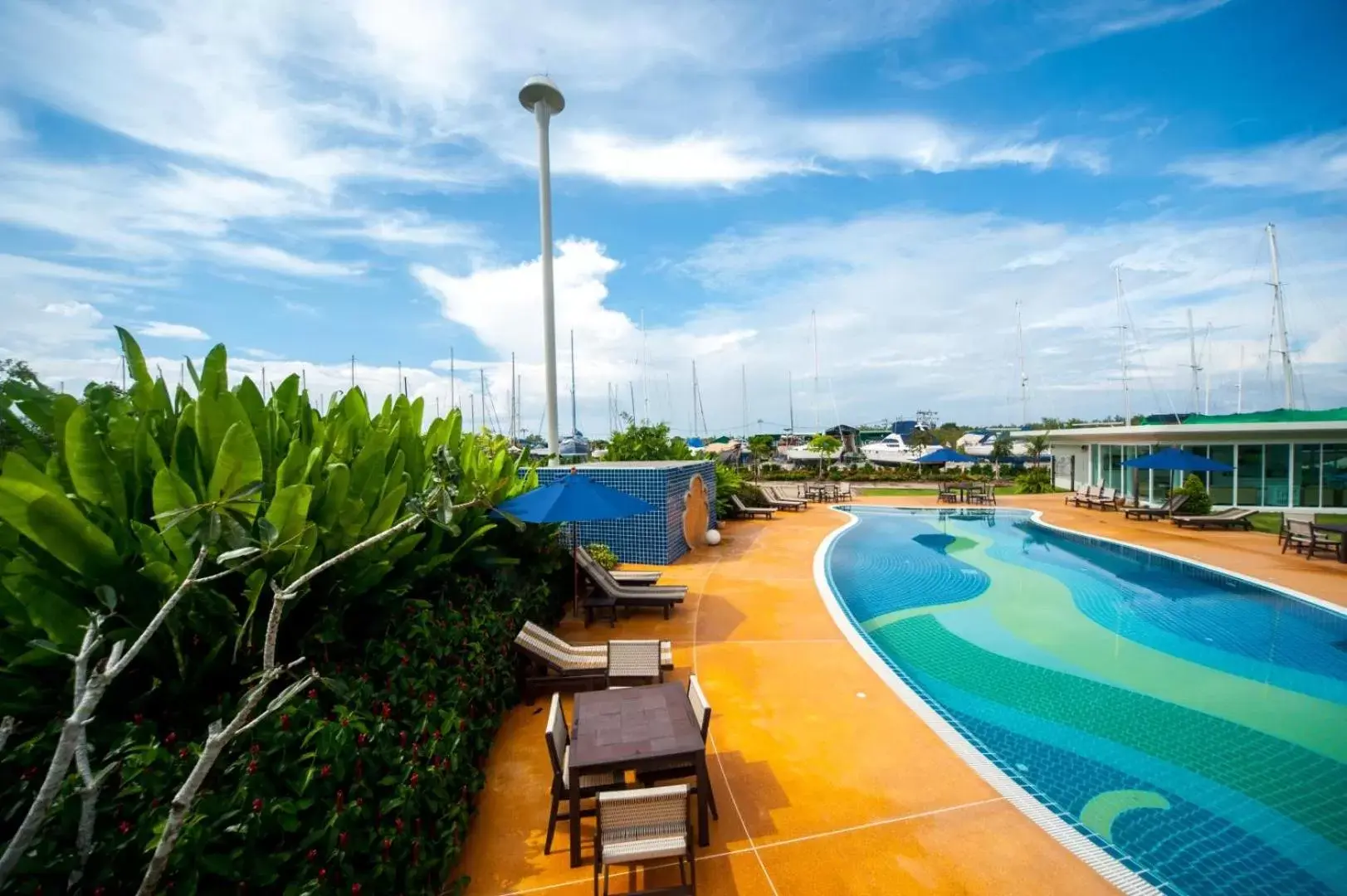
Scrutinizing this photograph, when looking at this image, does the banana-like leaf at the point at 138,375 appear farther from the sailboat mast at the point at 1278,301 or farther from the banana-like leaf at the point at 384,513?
the sailboat mast at the point at 1278,301

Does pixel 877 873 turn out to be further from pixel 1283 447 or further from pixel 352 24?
pixel 1283 447

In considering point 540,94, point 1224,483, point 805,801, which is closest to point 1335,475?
point 1224,483

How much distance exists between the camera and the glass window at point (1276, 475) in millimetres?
19672

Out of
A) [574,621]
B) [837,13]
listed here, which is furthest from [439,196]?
[574,621]

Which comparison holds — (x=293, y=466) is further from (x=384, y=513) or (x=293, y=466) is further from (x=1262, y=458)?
(x=1262, y=458)

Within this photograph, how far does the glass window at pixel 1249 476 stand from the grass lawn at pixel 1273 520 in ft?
3.13

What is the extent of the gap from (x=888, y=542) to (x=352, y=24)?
17514 mm

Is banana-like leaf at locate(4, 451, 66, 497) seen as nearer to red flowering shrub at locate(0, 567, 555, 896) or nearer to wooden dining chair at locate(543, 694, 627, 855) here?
red flowering shrub at locate(0, 567, 555, 896)

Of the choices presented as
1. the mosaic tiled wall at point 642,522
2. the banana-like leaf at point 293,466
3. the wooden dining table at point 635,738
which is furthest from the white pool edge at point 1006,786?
the banana-like leaf at point 293,466

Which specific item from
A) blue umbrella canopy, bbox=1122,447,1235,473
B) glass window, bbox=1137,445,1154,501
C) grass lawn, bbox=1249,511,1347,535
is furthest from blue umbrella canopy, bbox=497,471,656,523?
glass window, bbox=1137,445,1154,501

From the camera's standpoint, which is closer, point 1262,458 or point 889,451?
point 1262,458

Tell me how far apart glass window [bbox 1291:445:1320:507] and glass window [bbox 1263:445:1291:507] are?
195mm

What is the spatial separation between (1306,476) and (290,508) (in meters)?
30.5

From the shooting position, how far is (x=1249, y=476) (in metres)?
20.2
